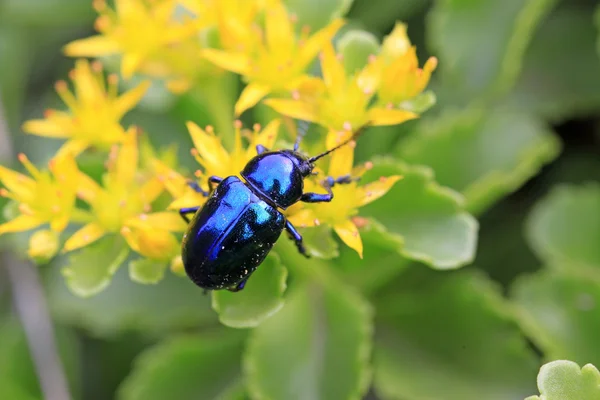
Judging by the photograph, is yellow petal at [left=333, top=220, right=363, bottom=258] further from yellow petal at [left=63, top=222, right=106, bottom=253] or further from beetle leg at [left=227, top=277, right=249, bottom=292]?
yellow petal at [left=63, top=222, right=106, bottom=253]

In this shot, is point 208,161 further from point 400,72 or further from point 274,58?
point 400,72

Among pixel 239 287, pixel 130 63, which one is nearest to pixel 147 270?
pixel 239 287

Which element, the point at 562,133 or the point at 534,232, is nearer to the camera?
the point at 534,232

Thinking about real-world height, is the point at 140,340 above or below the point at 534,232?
below

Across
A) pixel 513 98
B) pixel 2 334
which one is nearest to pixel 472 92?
pixel 513 98

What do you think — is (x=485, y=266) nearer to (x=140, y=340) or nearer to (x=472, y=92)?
(x=472, y=92)

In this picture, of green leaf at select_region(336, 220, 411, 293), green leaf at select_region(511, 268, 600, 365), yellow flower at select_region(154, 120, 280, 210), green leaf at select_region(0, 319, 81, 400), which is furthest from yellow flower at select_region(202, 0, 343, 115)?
green leaf at select_region(0, 319, 81, 400)

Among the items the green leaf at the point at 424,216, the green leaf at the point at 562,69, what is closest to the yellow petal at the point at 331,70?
the green leaf at the point at 424,216
